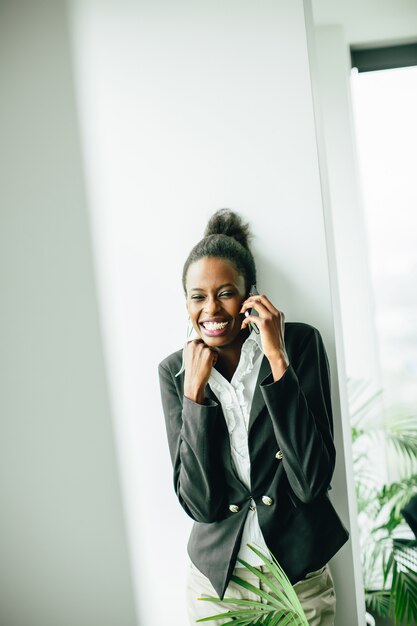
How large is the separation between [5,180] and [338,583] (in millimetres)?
1584

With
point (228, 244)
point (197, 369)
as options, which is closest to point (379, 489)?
point (197, 369)

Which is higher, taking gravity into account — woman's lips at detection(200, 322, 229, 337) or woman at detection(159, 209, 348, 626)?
woman's lips at detection(200, 322, 229, 337)

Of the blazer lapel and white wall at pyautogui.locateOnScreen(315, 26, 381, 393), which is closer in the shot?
the blazer lapel

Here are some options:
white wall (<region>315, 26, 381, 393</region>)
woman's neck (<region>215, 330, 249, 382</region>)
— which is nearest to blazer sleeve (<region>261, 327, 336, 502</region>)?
woman's neck (<region>215, 330, 249, 382</region>)

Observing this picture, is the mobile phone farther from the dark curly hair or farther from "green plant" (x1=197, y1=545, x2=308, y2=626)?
"green plant" (x1=197, y1=545, x2=308, y2=626)

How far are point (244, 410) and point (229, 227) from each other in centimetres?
51

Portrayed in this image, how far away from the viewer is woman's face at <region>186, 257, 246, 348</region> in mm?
1630

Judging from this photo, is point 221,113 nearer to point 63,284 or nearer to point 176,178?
point 176,178

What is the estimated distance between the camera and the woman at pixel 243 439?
1.59 metres

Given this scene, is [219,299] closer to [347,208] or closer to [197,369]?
[197,369]

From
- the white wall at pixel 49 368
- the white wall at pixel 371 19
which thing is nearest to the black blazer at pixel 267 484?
the white wall at pixel 49 368

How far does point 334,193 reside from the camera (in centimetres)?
247

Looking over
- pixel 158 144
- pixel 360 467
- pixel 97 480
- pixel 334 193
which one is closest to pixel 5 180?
pixel 158 144

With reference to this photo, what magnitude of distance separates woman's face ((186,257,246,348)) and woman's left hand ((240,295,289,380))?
43 millimetres
